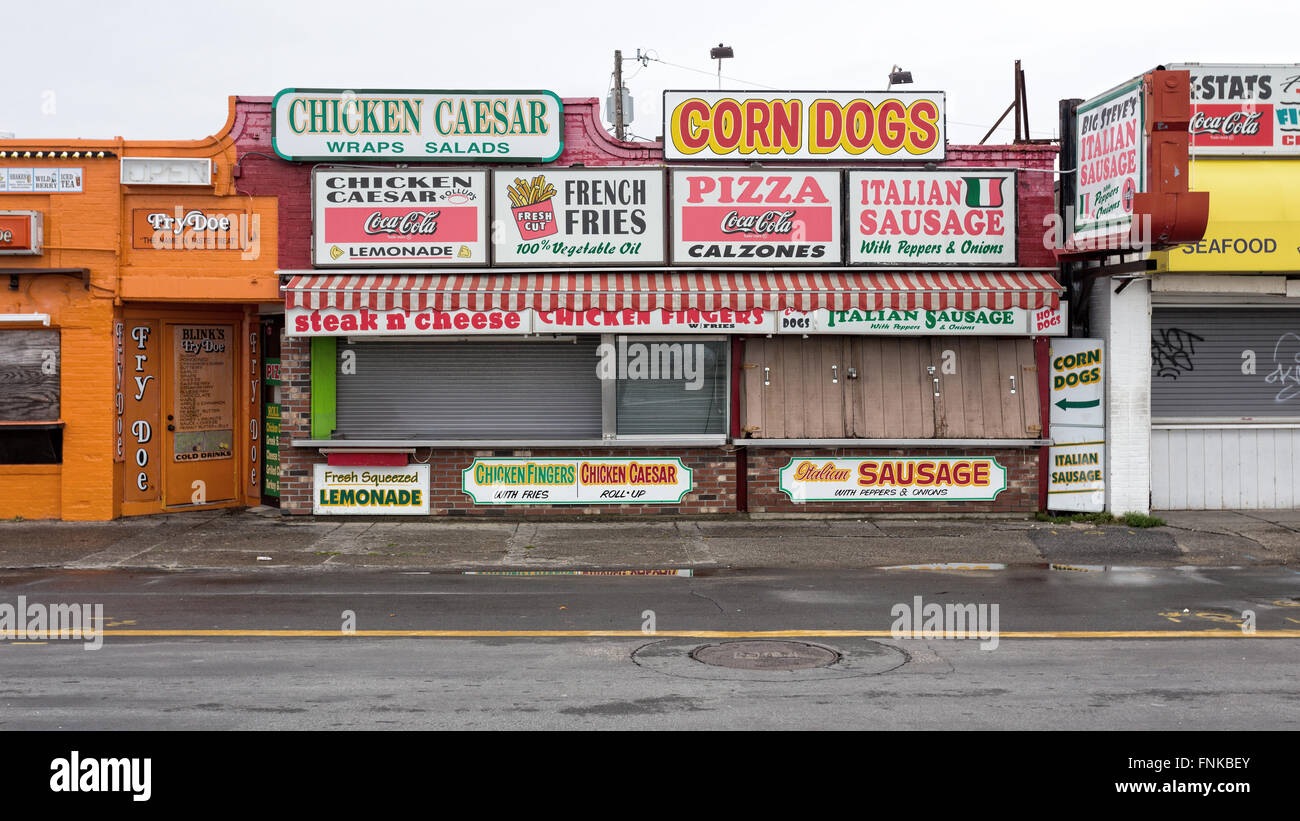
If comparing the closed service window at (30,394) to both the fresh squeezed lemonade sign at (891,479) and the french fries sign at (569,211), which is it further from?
the fresh squeezed lemonade sign at (891,479)

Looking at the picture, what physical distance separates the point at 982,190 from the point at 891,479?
388cm

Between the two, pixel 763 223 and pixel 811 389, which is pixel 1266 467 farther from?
pixel 763 223

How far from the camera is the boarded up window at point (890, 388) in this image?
15.4 meters

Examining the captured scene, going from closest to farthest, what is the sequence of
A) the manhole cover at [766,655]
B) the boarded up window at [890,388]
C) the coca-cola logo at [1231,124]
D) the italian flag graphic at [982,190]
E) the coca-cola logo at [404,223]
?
1. the manhole cover at [766,655]
2. the coca-cola logo at [1231,124]
3. the coca-cola logo at [404,223]
4. the boarded up window at [890,388]
5. the italian flag graphic at [982,190]

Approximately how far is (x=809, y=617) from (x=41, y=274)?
10.9m

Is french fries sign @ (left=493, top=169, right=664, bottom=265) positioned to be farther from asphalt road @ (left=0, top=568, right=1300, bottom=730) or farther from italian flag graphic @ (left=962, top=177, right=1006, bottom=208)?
asphalt road @ (left=0, top=568, right=1300, bottom=730)

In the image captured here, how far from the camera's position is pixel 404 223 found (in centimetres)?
1530

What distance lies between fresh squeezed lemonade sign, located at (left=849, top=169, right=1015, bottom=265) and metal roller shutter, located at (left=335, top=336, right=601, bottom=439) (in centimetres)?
377

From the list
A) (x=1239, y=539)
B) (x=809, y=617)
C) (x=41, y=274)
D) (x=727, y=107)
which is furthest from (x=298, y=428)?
(x=1239, y=539)

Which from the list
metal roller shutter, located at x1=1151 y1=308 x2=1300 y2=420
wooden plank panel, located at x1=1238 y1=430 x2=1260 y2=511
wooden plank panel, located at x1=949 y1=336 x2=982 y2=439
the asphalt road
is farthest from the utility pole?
the asphalt road

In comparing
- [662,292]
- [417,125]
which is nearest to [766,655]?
[662,292]

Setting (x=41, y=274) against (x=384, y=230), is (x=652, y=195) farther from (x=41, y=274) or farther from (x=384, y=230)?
(x=41, y=274)

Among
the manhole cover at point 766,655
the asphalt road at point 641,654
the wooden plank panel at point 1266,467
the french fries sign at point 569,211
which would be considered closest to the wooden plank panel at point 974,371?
the wooden plank panel at point 1266,467

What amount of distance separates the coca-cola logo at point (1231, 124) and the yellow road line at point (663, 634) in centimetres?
815
